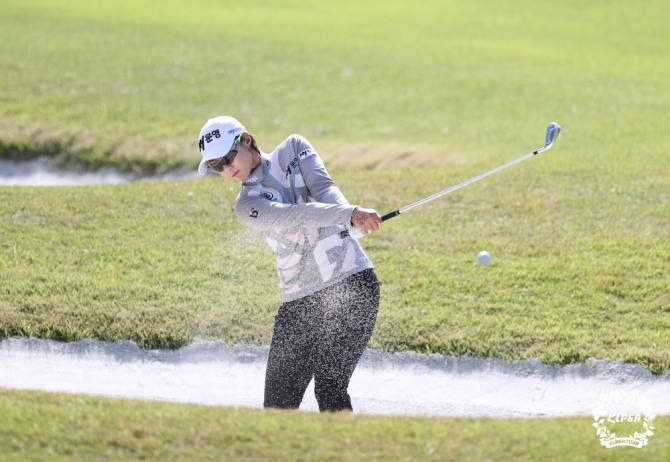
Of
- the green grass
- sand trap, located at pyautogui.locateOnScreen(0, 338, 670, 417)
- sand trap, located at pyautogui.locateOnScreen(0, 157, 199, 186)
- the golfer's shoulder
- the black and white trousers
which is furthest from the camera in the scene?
sand trap, located at pyautogui.locateOnScreen(0, 157, 199, 186)

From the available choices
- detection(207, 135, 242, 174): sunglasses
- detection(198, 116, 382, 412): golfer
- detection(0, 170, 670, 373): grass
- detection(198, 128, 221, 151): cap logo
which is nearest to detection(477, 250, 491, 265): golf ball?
detection(0, 170, 670, 373): grass

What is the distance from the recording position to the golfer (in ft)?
21.8

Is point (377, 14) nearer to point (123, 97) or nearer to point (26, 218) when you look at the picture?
point (123, 97)

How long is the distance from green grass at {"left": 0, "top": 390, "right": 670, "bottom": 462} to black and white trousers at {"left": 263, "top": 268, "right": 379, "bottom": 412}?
0.44 m

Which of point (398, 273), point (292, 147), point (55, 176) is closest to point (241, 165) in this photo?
point (292, 147)

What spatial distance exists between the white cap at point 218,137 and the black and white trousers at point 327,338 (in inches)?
44.0

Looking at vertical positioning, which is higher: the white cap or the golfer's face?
the white cap

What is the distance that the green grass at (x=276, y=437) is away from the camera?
575 cm

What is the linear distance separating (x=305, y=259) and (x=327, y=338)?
540 mm

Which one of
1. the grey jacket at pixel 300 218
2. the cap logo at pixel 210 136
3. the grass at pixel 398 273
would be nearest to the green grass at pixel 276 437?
the grey jacket at pixel 300 218

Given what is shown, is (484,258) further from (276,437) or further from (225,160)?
(276,437)

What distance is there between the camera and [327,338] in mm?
6758

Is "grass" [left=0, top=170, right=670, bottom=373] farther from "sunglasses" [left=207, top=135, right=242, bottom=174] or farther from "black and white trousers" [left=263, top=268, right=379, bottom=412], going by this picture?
"sunglasses" [left=207, top=135, right=242, bottom=174]

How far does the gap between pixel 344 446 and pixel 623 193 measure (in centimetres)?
825
